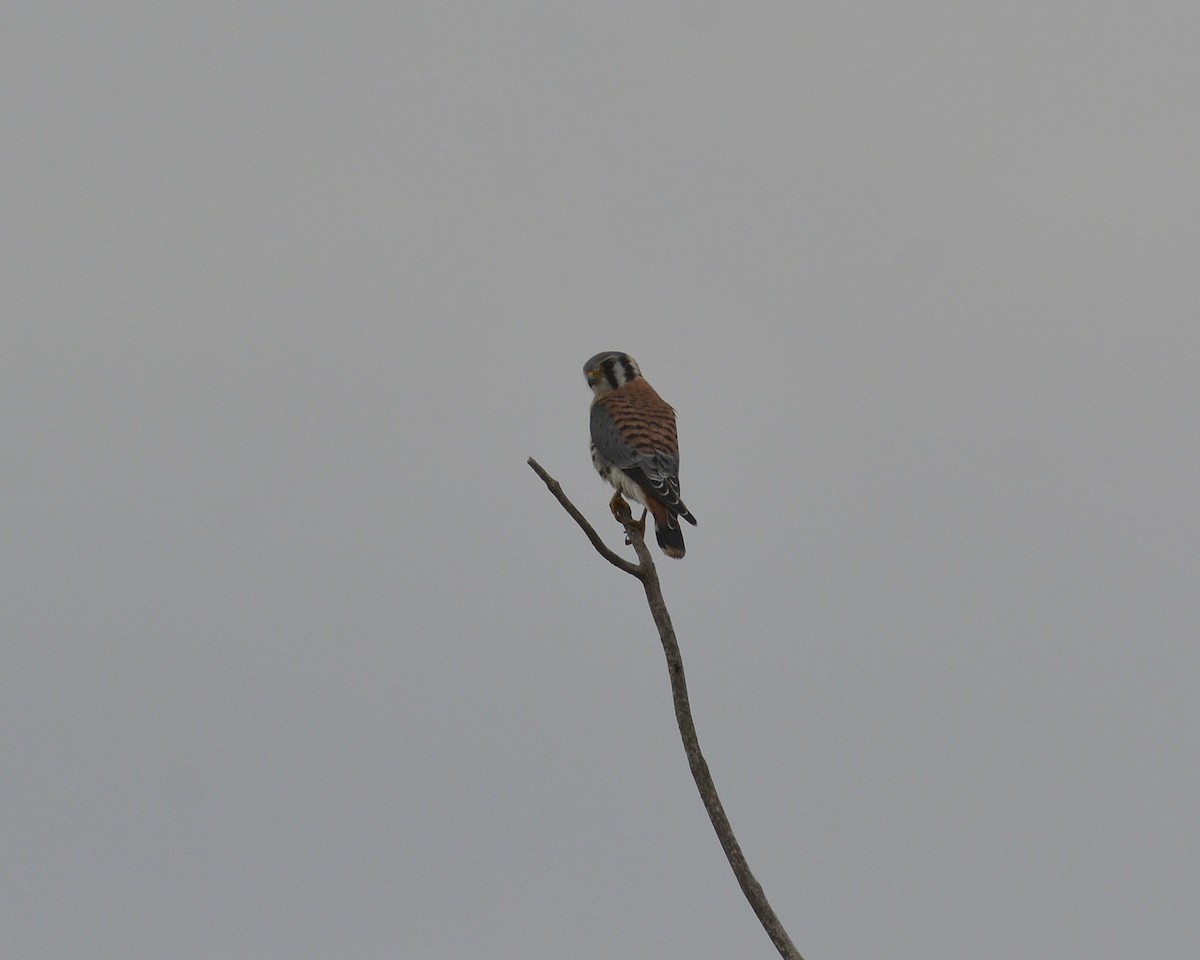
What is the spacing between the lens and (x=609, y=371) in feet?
32.3

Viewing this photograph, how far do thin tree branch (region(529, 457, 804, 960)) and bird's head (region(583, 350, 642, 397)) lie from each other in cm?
399

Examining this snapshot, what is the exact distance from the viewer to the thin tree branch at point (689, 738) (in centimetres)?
482

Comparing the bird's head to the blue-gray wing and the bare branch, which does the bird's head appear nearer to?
the blue-gray wing

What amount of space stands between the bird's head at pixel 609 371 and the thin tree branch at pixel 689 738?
3994mm

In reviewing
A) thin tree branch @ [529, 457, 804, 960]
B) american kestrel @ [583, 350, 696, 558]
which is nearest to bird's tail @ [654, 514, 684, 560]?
american kestrel @ [583, 350, 696, 558]

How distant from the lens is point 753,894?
4852mm

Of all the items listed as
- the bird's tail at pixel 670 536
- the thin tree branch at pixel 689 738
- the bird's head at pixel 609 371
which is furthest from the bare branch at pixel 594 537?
the bird's head at pixel 609 371

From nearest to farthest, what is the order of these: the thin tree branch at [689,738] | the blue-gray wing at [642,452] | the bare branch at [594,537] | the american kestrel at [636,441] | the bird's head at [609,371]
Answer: the thin tree branch at [689,738], the bare branch at [594,537], the american kestrel at [636,441], the blue-gray wing at [642,452], the bird's head at [609,371]

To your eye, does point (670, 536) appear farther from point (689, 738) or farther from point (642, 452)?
point (689, 738)

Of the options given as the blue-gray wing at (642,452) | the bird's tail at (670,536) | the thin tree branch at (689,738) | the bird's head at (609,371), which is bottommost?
the thin tree branch at (689,738)

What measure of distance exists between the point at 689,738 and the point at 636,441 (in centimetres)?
381

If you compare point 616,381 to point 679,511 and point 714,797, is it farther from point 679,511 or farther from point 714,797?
point 714,797

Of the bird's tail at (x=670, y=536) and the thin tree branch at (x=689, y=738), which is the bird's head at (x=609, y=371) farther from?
the thin tree branch at (x=689, y=738)

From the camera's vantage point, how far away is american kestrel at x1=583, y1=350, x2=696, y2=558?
8.08 m
